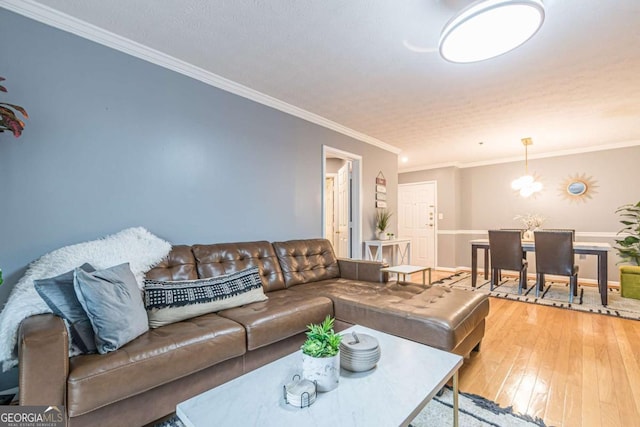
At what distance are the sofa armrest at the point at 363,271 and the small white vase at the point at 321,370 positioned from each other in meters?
1.82

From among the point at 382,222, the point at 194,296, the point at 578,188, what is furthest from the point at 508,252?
the point at 194,296

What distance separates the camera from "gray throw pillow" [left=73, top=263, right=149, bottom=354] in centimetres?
133

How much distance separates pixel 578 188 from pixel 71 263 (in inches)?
269

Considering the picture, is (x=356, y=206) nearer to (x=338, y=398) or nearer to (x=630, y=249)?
(x=338, y=398)

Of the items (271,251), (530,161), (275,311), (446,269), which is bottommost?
(446,269)

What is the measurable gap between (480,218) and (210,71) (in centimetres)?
576

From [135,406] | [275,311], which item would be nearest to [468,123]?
[275,311]

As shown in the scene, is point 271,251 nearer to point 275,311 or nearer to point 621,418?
point 275,311

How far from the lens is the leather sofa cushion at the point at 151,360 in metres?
1.16

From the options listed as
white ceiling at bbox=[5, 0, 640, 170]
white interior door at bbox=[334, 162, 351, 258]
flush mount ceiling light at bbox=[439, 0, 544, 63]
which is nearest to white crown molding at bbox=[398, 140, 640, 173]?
white ceiling at bbox=[5, 0, 640, 170]

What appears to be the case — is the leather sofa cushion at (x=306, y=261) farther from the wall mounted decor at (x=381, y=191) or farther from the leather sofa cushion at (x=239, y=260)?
the wall mounted decor at (x=381, y=191)

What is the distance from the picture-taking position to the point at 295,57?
88.4 inches

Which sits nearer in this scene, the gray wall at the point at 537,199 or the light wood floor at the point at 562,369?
the light wood floor at the point at 562,369

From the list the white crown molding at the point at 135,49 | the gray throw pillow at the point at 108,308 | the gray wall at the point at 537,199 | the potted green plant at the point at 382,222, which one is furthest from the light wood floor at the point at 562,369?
the white crown molding at the point at 135,49
